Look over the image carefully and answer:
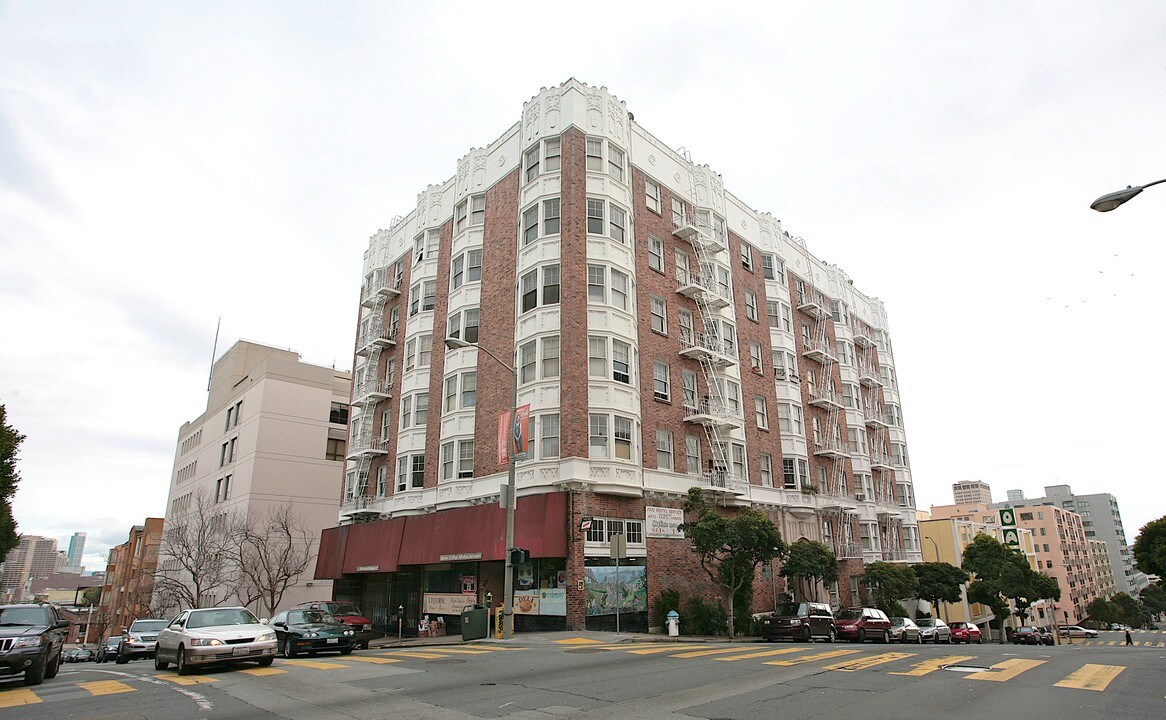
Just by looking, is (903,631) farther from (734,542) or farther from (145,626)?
(145,626)

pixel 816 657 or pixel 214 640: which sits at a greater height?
pixel 214 640

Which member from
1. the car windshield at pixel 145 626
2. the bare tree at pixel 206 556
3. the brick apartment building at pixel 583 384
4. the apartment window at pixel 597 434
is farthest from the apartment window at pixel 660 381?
the bare tree at pixel 206 556

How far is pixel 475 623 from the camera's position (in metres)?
21.5

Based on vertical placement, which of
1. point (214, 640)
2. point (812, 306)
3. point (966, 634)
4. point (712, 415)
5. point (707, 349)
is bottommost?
point (966, 634)

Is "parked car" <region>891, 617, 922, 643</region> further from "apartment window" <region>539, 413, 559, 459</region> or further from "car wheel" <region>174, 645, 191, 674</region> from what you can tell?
"car wheel" <region>174, 645, 191, 674</region>

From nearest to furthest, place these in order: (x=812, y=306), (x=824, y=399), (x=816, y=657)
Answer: (x=816, y=657) → (x=824, y=399) → (x=812, y=306)

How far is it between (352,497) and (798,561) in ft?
82.7

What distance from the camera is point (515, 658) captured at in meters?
15.3

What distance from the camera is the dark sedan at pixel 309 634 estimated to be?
18.3 m

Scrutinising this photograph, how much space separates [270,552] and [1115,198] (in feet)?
176

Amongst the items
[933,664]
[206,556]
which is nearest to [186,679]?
[933,664]

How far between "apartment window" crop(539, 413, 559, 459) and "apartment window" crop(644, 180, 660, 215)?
12.7 m

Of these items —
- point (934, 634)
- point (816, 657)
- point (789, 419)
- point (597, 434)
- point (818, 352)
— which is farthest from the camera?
point (818, 352)

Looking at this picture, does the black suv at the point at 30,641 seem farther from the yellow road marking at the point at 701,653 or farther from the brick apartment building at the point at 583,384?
the brick apartment building at the point at 583,384
